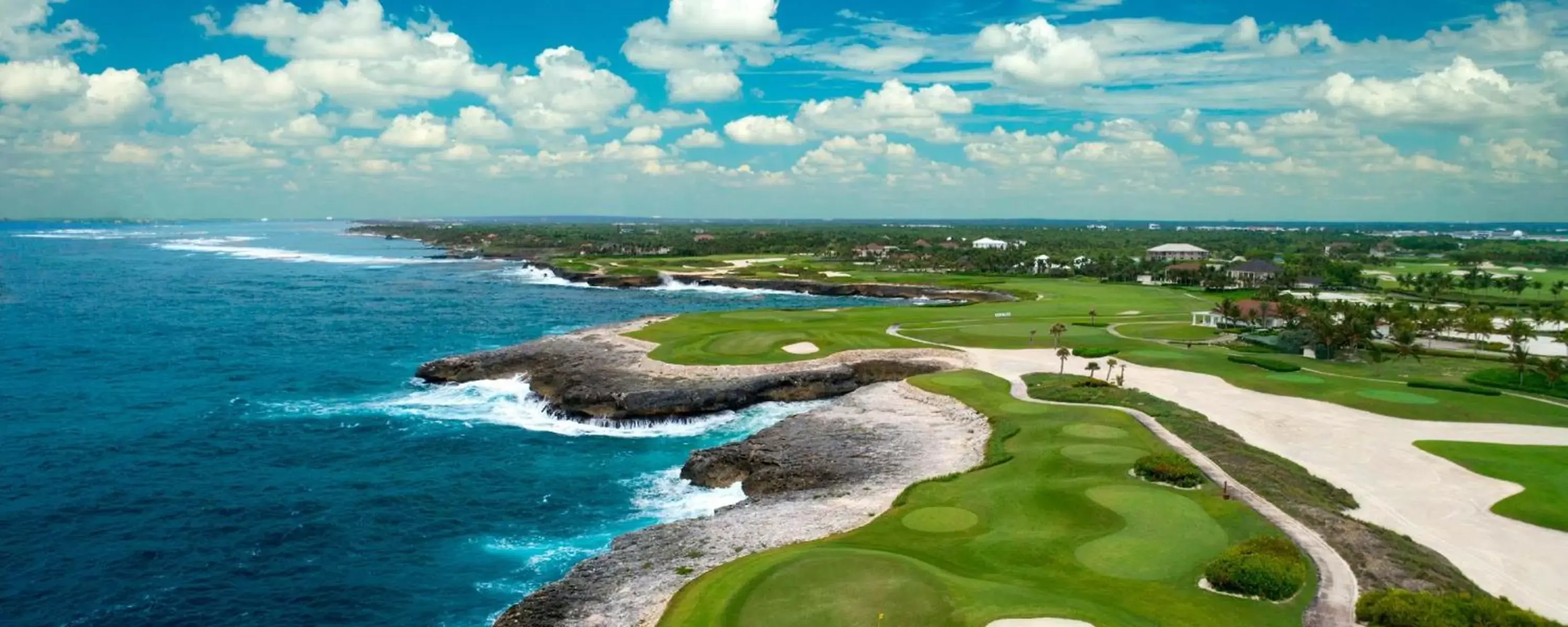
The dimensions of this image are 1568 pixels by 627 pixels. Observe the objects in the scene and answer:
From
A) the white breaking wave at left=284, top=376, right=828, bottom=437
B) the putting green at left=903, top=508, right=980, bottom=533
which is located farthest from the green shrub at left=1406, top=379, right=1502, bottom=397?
the putting green at left=903, top=508, right=980, bottom=533

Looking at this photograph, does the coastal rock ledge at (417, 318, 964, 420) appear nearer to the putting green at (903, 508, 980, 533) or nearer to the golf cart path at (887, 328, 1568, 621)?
the golf cart path at (887, 328, 1568, 621)

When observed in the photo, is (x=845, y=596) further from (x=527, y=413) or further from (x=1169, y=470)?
(x=527, y=413)

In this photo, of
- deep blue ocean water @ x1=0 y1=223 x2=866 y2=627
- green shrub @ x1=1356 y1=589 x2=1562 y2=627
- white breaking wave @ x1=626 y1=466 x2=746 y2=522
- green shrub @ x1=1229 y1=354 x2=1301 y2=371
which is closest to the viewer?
green shrub @ x1=1356 y1=589 x2=1562 y2=627

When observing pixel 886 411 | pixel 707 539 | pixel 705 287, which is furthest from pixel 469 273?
pixel 707 539

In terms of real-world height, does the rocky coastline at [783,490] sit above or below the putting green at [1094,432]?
below

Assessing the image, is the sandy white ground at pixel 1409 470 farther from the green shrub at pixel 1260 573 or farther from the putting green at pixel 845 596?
the putting green at pixel 845 596

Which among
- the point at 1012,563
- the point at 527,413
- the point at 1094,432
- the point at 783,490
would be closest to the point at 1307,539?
the point at 1012,563

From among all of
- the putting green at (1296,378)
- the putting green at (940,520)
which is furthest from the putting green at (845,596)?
the putting green at (1296,378)
